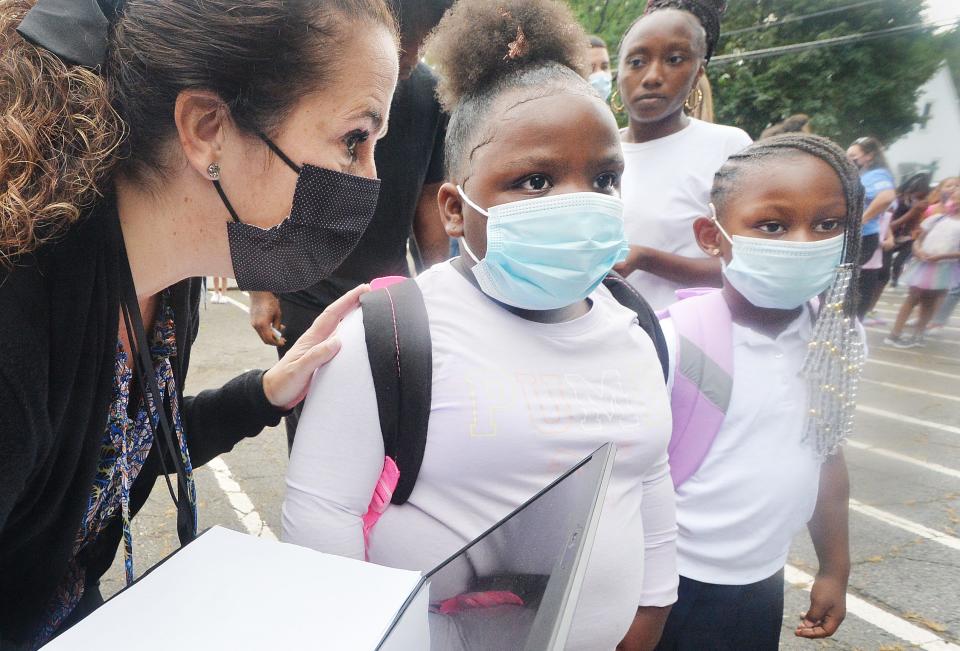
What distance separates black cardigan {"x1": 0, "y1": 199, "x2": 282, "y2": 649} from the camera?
2.70ft

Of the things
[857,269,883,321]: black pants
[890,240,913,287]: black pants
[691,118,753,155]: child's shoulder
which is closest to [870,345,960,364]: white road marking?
[857,269,883,321]: black pants

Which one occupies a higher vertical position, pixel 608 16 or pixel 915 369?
pixel 608 16

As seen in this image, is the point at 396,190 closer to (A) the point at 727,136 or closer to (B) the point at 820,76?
(A) the point at 727,136

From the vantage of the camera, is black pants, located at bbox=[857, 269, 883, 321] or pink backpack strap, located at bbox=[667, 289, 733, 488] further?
black pants, located at bbox=[857, 269, 883, 321]

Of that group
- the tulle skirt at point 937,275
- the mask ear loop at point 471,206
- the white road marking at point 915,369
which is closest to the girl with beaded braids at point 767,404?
the mask ear loop at point 471,206

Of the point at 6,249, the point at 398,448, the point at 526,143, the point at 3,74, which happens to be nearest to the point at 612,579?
the point at 398,448

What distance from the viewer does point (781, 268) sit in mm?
1618

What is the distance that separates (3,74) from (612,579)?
1.18 meters

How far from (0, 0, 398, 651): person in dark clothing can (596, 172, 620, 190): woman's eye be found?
0.42m

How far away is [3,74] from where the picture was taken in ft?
2.91

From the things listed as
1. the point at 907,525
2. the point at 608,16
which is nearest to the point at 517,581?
the point at 907,525

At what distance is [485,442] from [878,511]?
3.53 meters

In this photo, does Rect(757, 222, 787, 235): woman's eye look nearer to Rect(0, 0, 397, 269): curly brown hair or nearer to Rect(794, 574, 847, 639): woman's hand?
Rect(794, 574, 847, 639): woman's hand

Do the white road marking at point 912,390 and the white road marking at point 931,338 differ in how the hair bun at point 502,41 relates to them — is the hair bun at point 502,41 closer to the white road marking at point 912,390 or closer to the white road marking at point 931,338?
the white road marking at point 912,390
